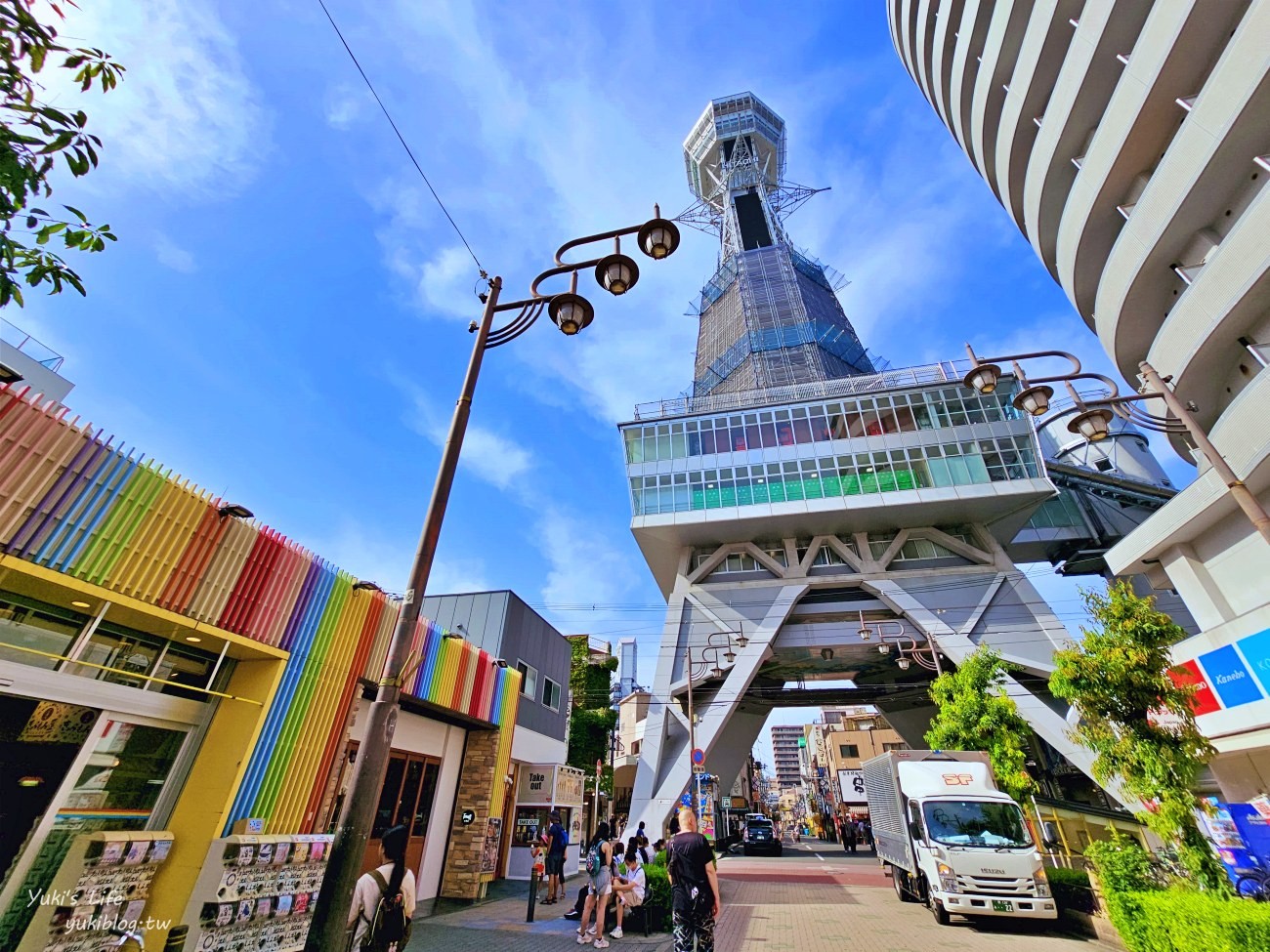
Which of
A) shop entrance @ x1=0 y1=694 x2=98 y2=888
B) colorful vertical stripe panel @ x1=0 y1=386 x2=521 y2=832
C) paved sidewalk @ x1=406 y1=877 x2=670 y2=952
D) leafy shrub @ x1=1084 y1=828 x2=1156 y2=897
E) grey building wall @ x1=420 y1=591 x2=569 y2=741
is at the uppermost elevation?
grey building wall @ x1=420 y1=591 x2=569 y2=741

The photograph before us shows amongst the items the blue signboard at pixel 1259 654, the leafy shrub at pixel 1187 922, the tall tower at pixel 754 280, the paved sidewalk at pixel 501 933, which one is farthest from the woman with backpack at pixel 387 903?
the tall tower at pixel 754 280

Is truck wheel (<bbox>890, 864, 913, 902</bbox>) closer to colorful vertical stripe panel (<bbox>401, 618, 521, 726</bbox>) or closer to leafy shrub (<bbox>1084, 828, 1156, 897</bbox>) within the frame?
leafy shrub (<bbox>1084, 828, 1156, 897</bbox>)

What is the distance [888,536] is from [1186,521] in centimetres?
2298

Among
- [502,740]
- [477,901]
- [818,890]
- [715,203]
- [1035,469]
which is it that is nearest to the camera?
[477,901]

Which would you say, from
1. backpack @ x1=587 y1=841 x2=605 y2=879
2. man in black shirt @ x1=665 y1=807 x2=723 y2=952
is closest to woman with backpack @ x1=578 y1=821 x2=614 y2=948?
backpack @ x1=587 y1=841 x2=605 y2=879

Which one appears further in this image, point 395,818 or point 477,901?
point 477,901

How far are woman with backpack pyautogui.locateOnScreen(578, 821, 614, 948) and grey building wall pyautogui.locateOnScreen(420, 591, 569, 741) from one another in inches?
260

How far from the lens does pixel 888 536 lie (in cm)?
3566

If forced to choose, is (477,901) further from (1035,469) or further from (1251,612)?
(1035,469)

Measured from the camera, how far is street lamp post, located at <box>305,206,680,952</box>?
143 inches

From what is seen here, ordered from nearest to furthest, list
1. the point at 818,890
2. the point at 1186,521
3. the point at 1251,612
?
the point at 1251,612 < the point at 1186,521 < the point at 818,890

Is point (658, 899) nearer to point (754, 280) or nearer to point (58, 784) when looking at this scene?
point (58, 784)

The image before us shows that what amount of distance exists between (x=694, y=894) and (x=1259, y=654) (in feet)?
41.8

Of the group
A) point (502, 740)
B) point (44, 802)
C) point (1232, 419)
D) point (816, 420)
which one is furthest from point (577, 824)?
point (816, 420)
